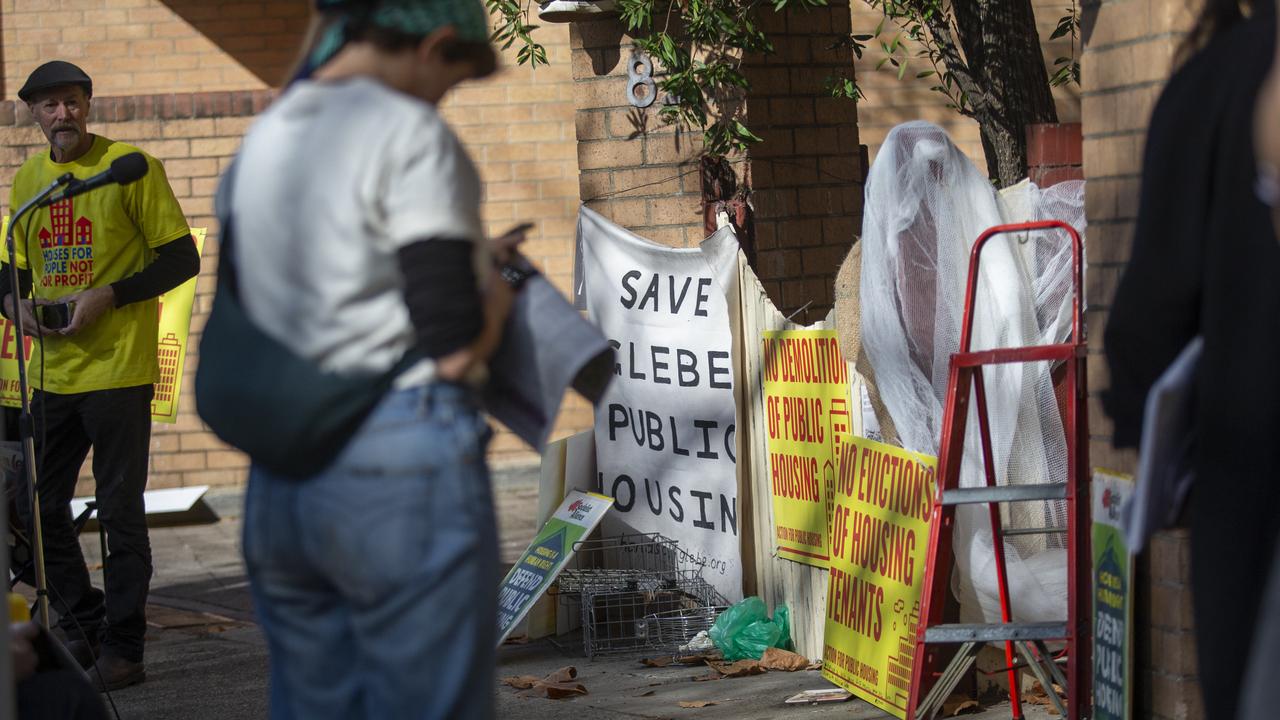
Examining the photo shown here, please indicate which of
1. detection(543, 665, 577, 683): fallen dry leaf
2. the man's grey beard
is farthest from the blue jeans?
the man's grey beard

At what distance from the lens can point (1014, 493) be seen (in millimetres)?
4285

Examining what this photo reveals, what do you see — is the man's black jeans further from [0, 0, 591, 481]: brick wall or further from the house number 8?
[0, 0, 591, 481]: brick wall

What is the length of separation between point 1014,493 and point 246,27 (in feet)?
30.2

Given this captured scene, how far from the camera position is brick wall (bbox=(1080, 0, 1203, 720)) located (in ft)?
12.0

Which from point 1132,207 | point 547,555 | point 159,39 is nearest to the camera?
point 1132,207

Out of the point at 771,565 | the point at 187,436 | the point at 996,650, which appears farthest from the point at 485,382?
the point at 187,436

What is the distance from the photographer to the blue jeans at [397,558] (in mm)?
2207

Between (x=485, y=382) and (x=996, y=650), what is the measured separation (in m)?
3.10

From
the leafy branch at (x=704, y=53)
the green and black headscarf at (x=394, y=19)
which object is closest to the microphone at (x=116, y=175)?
the green and black headscarf at (x=394, y=19)

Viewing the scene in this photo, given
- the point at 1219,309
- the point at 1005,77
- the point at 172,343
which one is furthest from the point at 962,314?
the point at 172,343

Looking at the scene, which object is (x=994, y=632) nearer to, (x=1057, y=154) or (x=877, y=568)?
(x=877, y=568)

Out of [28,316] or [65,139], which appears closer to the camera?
[28,316]

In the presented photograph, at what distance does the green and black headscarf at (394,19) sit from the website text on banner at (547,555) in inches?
152

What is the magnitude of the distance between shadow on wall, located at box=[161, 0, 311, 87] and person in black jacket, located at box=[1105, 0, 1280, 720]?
34.5 ft
